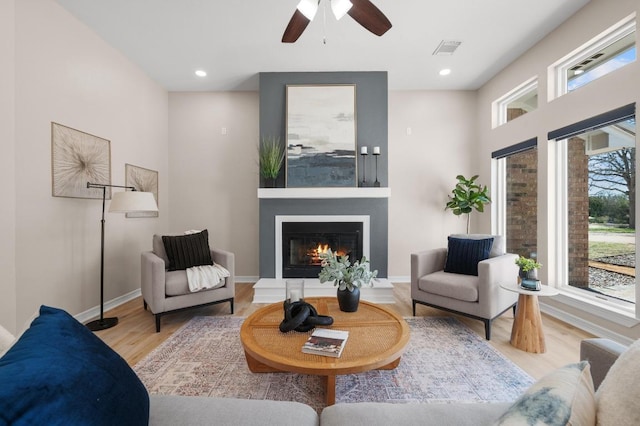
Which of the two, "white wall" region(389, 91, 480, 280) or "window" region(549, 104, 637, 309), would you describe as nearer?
"window" region(549, 104, 637, 309)

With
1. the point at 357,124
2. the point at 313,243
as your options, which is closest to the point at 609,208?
the point at 357,124

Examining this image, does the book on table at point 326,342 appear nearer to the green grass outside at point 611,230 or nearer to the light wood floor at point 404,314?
the light wood floor at point 404,314

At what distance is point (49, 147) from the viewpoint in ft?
8.16

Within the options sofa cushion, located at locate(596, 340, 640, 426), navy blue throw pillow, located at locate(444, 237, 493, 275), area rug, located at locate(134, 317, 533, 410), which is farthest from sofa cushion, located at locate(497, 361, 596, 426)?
navy blue throw pillow, located at locate(444, 237, 493, 275)

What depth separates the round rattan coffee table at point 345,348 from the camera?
137 cm

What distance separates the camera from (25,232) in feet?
7.54

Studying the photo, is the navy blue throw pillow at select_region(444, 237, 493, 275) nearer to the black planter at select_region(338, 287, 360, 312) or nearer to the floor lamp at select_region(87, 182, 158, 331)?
the black planter at select_region(338, 287, 360, 312)

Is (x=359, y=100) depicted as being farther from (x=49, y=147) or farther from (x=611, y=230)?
(x=49, y=147)

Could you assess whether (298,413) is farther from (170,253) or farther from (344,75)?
(344,75)

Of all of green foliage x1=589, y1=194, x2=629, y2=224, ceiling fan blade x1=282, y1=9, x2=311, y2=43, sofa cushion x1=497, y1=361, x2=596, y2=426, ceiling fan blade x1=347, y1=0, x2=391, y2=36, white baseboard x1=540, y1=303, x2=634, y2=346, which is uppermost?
ceiling fan blade x1=282, y1=9, x2=311, y2=43

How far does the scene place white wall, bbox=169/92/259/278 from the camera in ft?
14.1

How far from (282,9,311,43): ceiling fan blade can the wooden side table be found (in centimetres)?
261

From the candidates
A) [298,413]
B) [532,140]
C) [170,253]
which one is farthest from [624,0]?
[170,253]

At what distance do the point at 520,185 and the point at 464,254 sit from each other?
5.54ft
